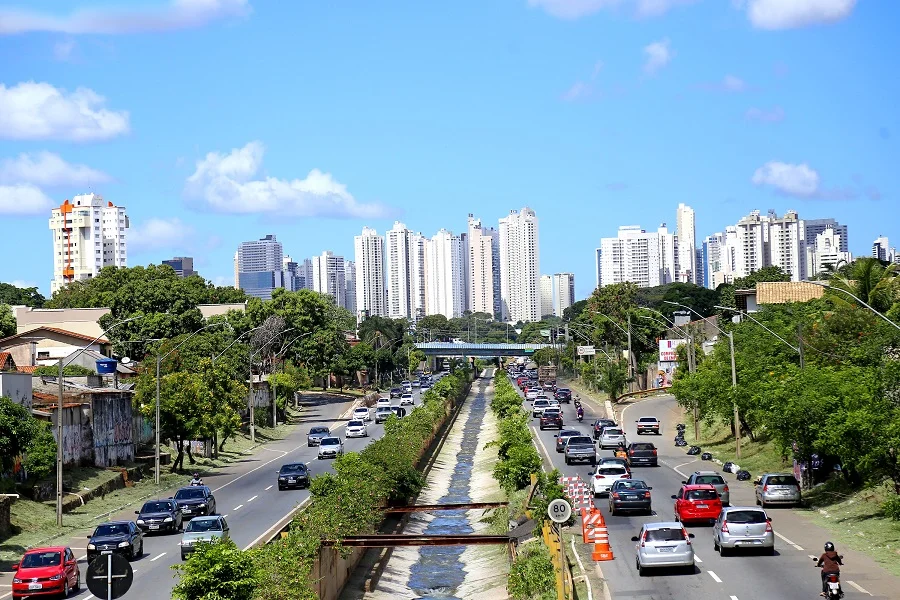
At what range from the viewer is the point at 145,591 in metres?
30.2

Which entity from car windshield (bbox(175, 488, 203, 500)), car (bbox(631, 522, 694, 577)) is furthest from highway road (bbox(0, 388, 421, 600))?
car (bbox(631, 522, 694, 577))

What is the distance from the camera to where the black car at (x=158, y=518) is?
4266 cm

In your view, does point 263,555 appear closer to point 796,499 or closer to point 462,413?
point 796,499

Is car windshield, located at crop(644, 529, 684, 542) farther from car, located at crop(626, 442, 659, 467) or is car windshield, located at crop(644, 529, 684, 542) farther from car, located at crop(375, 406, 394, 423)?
car, located at crop(375, 406, 394, 423)

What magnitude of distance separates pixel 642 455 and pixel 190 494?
2479 cm

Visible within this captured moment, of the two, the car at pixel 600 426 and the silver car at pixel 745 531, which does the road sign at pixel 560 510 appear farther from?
the car at pixel 600 426

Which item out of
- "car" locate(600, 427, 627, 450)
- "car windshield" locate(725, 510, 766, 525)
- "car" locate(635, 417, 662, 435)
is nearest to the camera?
"car windshield" locate(725, 510, 766, 525)

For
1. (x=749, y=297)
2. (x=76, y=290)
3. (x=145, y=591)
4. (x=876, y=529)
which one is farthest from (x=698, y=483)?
(x=76, y=290)

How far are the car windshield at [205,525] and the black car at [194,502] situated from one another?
9.01 metres

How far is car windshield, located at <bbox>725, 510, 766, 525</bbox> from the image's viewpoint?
32.3 meters

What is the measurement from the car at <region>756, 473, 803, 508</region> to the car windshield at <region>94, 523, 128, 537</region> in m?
21.6

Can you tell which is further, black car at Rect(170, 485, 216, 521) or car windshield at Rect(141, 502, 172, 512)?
black car at Rect(170, 485, 216, 521)

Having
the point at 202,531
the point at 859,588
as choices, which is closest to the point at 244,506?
the point at 202,531

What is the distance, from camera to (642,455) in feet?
Answer: 204
